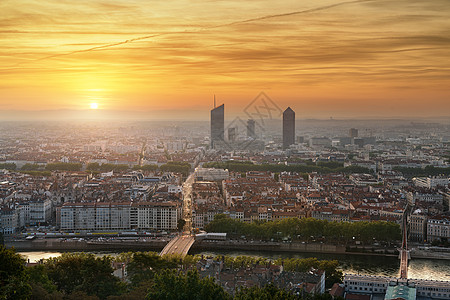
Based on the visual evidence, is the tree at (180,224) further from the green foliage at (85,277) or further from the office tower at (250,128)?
the office tower at (250,128)

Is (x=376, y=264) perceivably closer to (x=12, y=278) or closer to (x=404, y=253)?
(x=404, y=253)

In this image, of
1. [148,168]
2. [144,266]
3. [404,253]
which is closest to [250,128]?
[148,168]

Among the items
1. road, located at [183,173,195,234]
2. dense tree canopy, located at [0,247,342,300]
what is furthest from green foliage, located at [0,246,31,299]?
road, located at [183,173,195,234]

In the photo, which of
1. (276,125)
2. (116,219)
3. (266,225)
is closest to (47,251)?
(116,219)

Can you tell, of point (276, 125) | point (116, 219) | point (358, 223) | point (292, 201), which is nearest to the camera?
point (358, 223)

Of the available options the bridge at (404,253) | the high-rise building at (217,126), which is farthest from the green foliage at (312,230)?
the high-rise building at (217,126)

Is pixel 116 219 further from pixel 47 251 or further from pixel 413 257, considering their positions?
pixel 413 257
